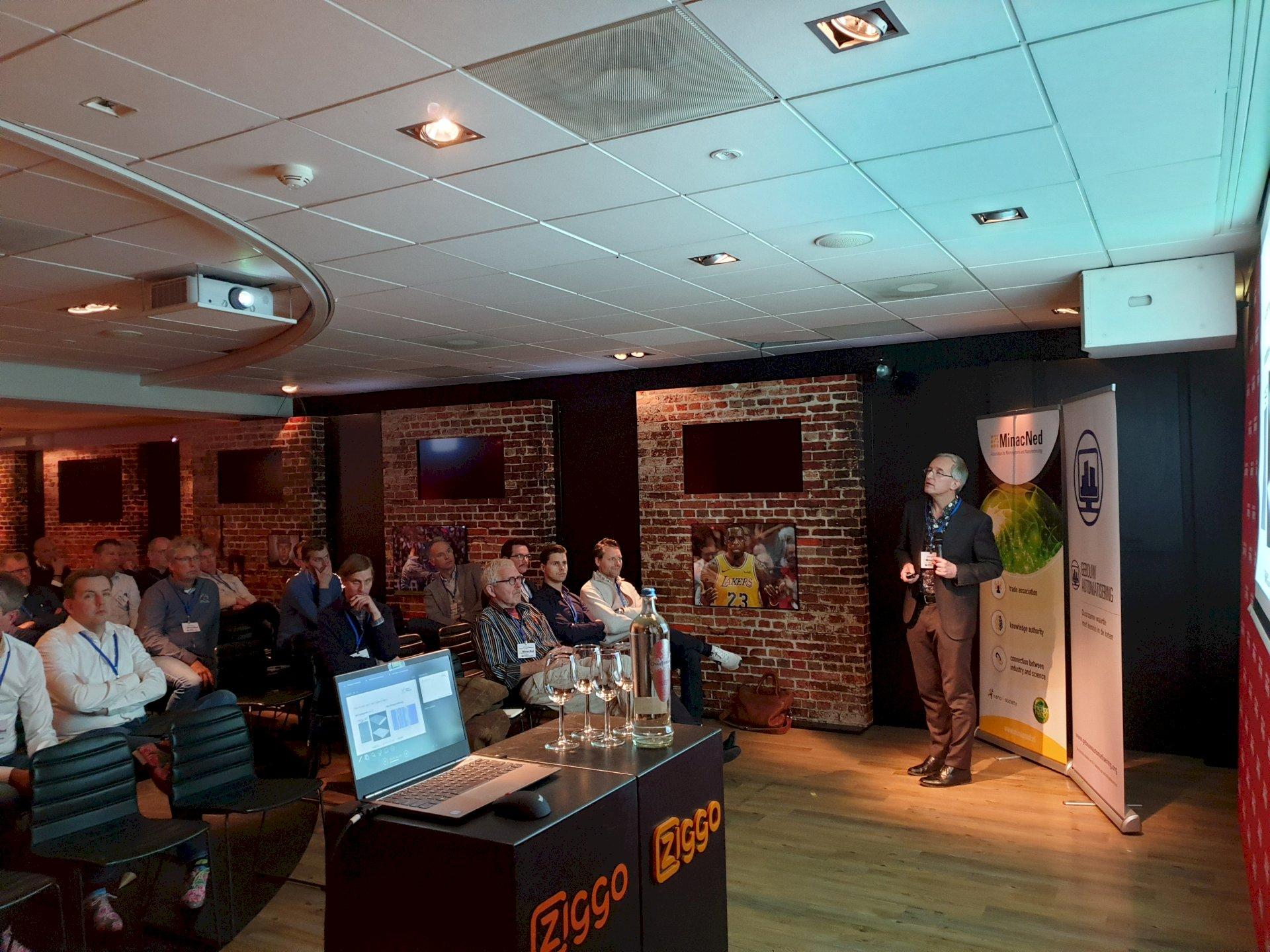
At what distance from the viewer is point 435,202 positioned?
3420 millimetres

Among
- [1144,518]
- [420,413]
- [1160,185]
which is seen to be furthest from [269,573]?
[1160,185]

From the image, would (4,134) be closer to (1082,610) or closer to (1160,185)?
(1160,185)

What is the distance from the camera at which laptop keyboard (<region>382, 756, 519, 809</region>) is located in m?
2.20

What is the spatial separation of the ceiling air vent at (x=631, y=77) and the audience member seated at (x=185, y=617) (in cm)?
474

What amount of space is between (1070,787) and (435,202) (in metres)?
4.81

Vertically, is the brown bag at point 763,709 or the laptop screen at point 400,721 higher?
the laptop screen at point 400,721

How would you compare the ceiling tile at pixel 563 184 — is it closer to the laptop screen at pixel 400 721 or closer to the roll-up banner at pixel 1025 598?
Result: the laptop screen at pixel 400 721

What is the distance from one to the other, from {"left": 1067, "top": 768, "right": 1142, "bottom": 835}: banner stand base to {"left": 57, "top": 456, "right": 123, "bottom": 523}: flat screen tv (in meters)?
10.9

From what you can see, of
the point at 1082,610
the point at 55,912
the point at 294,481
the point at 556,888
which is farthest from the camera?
the point at 294,481

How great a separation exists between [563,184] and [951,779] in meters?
4.25

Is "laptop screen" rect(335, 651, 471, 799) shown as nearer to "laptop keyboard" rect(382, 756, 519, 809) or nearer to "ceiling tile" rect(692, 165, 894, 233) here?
"laptop keyboard" rect(382, 756, 519, 809)

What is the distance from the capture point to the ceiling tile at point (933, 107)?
7.94 feet

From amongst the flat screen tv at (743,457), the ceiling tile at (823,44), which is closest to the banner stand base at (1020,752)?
the flat screen tv at (743,457)

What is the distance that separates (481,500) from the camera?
8.65 meters
